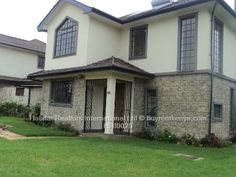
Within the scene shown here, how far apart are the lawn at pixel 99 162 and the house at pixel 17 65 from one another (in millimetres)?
15459

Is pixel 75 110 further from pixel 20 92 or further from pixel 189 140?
pixel 20 92

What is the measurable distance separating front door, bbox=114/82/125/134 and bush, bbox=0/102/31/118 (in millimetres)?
8844

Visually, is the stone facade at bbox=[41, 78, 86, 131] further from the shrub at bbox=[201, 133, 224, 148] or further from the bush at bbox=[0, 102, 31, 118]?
the shrub at bbox=[201, 133, 224, 148]

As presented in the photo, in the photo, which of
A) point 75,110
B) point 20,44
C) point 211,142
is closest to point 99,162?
point 211,142

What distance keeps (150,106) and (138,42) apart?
3.70m

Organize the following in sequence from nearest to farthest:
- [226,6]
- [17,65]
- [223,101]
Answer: [226,6] → [223,101] → [17,65]

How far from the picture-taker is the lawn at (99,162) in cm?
673

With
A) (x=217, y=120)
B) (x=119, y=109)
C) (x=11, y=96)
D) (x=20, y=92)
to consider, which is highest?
(x=20, y=92)

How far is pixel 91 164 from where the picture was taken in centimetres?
764

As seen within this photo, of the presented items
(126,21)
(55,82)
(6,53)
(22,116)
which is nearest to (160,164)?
(126,21)

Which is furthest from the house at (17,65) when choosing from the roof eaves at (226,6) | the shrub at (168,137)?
the roof eaves at (226,6)

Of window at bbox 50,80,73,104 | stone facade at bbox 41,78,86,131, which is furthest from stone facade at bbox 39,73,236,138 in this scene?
window at bbox 50,80,73,104

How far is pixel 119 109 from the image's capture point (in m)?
16.1

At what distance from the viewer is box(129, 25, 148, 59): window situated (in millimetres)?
16125
